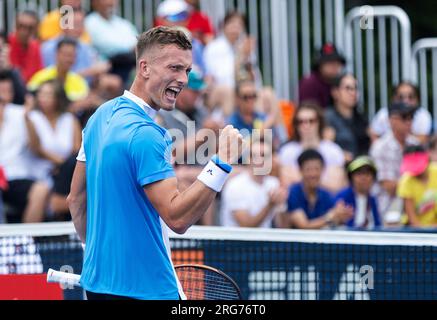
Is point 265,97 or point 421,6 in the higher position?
point 421,6

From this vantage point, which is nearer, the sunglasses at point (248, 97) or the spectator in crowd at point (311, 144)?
the spectator in crowd at point (311, 144)

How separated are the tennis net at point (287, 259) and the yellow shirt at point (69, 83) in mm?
3831

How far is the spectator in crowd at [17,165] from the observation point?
33.6ft

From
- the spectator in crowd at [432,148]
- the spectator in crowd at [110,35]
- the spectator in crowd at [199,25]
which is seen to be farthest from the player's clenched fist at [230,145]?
the spectator in crowd at [199,25]

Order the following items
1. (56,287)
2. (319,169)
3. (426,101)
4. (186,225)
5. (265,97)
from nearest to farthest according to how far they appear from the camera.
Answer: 1. (186,225)
2. (56,287)
3. (319,169)
4. (265,97)
5. (426,101)

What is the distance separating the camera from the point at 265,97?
12062 millimetres

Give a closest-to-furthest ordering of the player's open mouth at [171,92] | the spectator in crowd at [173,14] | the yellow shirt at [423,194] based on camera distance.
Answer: the player's open mouth at [171,92]
the yellow shirt at [423,194]
the spectator in crowd at [173,14]

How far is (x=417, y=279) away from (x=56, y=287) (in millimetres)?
A: 2329

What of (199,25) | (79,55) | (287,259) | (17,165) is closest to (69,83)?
(79,55)

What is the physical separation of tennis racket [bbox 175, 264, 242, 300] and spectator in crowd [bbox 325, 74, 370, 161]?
576 cm

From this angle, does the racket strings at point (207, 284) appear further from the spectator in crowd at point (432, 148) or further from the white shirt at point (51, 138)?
the spectator in crowd at point (432, 148)

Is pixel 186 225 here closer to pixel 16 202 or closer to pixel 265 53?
pixel 16 202

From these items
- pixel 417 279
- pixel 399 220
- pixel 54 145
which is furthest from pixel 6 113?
pixel 417 279

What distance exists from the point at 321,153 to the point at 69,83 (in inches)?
103
